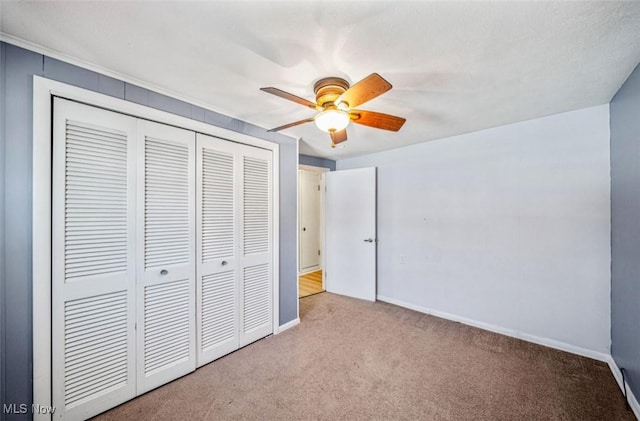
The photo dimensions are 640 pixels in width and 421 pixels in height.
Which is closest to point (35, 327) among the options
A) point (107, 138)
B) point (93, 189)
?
point (93, 189)

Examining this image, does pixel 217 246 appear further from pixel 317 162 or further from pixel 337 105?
pixel 317 162

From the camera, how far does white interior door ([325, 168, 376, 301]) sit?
3.71 m

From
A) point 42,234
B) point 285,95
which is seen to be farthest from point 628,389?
point 42,234

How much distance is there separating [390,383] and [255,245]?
66.0 inches

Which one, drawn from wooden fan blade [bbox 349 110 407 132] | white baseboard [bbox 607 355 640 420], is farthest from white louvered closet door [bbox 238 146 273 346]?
white baseboard [bbox 607 355 640 420]

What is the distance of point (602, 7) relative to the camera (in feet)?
3.67

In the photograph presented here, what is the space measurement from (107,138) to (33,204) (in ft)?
1.80

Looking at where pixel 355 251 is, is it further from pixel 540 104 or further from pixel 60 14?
pixel 60 14

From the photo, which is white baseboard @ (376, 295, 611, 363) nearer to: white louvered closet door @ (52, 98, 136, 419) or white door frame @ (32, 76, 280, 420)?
white louvered closet door @ (52, 98, 136, 419)

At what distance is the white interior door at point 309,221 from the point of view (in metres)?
5.24

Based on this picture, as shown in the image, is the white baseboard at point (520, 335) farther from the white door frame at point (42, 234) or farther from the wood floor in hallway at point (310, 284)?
the white door frame at point (42, 234)

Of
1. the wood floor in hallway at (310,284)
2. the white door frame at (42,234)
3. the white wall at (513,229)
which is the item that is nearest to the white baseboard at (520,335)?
the white wall at (513,229)

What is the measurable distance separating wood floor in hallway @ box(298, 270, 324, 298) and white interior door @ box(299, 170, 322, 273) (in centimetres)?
20

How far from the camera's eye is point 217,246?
2.23 m
